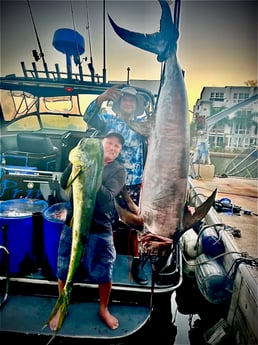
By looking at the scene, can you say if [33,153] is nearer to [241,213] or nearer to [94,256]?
[94,256]

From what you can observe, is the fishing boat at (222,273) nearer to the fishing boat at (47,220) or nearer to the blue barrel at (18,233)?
the fishing boat at (47,220)

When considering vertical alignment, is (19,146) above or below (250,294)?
above

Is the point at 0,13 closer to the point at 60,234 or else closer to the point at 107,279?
the point at 60,234

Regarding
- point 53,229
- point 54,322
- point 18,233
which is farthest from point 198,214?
point 18,233

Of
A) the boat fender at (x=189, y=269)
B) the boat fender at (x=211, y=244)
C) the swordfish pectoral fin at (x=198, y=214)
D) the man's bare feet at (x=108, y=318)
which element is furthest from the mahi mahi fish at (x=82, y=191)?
the boat fender at (x=189, y=269)

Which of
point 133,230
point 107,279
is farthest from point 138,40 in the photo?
point 107,279

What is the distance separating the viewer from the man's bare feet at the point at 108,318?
68.8 inches

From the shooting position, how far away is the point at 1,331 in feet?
5.79

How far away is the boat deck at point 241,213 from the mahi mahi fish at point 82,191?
77 centimetres

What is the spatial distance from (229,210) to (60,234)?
2.48 meters

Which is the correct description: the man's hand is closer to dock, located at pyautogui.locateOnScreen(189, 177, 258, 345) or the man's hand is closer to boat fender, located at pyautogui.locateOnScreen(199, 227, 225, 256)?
dock, located at pyautogui.locateOnScreen(189, 177, 258, 345)

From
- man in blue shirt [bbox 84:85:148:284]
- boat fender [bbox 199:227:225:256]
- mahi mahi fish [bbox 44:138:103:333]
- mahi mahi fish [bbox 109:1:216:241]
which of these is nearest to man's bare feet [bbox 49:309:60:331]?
mahi mahi fish [bbox 44:138:103:333]

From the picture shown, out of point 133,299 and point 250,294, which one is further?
point 133,299

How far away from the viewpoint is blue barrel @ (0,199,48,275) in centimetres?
192
